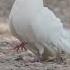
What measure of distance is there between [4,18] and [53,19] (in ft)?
15.5

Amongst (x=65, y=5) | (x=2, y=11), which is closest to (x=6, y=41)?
(x=2, y=11)

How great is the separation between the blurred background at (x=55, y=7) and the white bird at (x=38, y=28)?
15.1 feet

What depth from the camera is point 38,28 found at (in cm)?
520

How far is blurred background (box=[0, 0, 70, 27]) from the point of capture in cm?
1048

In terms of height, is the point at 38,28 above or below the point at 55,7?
below

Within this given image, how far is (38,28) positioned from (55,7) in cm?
634

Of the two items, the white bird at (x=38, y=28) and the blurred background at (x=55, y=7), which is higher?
the blurred background at (x=55, y=7)

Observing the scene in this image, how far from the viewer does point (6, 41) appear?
7.58 m

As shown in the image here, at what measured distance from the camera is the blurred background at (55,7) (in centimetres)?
1048

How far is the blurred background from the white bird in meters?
4.61

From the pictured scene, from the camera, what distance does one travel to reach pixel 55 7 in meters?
11.5

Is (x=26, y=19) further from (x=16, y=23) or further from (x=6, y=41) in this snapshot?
(x=6, y=41)

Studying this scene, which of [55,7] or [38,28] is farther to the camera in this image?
[55,7]

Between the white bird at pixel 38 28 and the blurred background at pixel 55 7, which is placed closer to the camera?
the white bird at pixel 38 28
